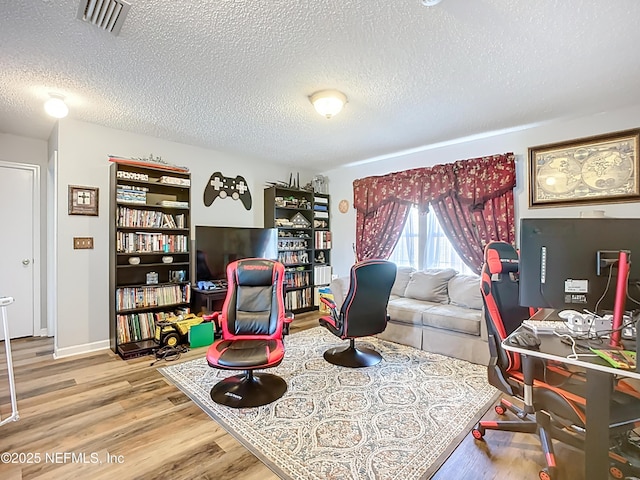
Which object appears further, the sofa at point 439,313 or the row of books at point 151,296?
the row of books at point 151,296

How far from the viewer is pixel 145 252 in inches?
143

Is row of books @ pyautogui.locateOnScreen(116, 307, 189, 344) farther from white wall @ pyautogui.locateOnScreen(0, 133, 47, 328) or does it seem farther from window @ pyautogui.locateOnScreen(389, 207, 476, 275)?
window @ pyautogui.locateOnScreen(389, 207, 476, 275)

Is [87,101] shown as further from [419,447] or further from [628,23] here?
[628,23]

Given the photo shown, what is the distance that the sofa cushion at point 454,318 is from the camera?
3.10 m

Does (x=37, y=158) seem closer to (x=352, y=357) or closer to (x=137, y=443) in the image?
(x=137, y=443)

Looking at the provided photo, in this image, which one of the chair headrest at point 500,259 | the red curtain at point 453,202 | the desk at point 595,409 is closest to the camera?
the desk at point 595,409

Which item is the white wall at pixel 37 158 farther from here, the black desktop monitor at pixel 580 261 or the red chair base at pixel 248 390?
the black desktop monitor at pixel 580 261

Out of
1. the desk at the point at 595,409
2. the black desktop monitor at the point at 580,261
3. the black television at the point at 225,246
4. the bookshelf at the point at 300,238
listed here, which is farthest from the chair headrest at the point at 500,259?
the bookshelf at the point at 300,238

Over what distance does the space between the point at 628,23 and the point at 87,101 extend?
416 cm

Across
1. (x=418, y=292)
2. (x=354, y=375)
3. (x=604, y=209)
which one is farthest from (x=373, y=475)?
(x=604, y=209)

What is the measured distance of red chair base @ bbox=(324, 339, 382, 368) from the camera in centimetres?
307

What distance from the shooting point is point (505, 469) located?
5.56ft

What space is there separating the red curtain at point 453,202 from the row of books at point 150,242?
2717 mm

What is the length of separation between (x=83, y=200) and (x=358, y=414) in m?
3.59
